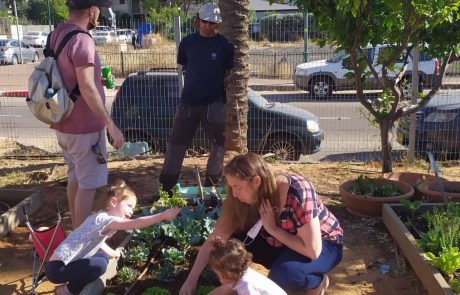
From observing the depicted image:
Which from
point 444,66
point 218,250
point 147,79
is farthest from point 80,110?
point 147,79

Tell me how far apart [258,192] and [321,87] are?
10.0 meters

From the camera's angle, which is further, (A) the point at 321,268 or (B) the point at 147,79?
(B) the point at 147,79

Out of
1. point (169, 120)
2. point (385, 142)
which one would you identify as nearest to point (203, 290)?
point (385, 142)

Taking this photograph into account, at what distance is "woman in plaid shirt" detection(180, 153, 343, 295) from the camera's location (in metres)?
2.74

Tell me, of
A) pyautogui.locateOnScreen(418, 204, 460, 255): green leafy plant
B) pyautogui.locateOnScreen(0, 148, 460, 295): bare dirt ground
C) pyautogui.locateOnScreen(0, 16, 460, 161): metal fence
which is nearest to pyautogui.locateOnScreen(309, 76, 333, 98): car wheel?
pyautogui.locateOnScreen(0, 16, 460, 161): metal fence

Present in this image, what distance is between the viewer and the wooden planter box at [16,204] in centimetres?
458

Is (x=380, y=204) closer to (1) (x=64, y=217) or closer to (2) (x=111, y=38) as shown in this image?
(1) (x=64, y=217)

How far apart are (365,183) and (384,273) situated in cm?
146

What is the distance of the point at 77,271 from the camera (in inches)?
119

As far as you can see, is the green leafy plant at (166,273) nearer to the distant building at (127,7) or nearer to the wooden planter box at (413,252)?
the wooden planter box at (413,252)

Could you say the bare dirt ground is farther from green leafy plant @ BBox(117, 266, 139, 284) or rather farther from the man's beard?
the man's beard

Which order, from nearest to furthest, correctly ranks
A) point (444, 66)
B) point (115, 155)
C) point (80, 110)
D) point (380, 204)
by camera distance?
point (80, 110) < point (380, 204) < point (444, 66) < point (115, 155)

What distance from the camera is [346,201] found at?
5094 mm

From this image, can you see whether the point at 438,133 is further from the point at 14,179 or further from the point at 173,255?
the point at 14,179
